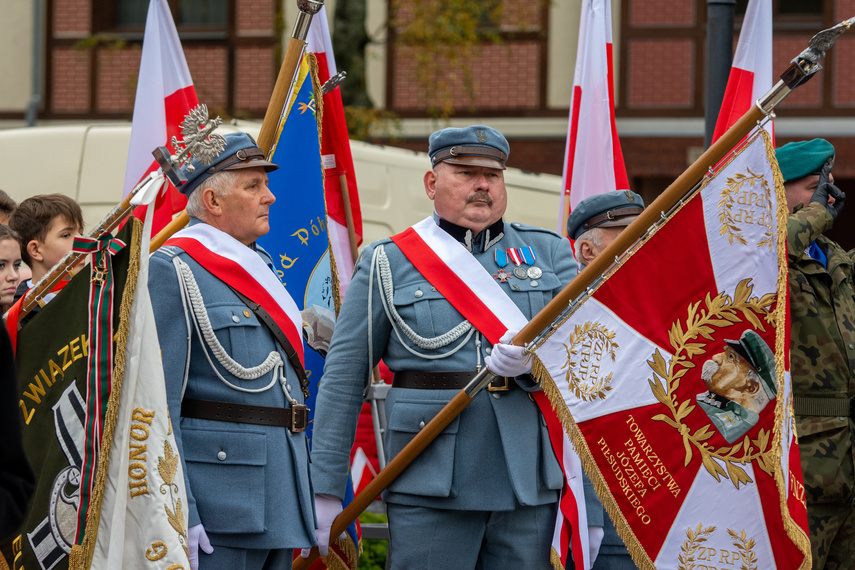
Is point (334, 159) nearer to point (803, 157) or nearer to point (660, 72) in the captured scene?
point (803, 157)

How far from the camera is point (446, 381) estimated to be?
380cm

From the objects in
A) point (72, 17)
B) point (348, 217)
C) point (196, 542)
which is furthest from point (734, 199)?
A: point (72, 17)

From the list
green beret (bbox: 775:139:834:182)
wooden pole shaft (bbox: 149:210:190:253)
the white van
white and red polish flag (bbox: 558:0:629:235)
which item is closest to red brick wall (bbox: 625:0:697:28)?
the white van

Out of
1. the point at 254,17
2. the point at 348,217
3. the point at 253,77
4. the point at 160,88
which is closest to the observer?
the point at 348,217

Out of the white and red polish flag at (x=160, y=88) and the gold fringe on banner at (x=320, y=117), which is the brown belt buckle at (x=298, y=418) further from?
the white and red polish flag at (x=160, y=88)

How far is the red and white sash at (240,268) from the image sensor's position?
361 cm

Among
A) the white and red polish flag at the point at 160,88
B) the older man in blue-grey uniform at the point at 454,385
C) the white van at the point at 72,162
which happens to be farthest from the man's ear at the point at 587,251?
the white van at the point at 72,162

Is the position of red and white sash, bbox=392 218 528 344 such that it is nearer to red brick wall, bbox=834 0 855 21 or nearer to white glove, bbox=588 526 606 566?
white glove, bbox=588 526 606 566

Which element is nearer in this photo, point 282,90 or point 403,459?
point 403,459

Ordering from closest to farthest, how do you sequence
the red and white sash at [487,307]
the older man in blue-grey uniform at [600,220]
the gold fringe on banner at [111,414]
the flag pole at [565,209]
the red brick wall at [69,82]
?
the gold fringe on banner at [111,414], the red and white sash at [487,307], the older man in blue-grey uniform at [600,220], the flag pole at [565,209], the red brick wall at [69,82]

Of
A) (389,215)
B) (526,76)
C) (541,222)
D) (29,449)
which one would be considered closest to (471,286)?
(29,449)

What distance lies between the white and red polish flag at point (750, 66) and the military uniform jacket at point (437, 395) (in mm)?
937

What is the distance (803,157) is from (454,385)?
161 cm

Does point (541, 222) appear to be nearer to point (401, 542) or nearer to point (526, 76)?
point (526, 76)
